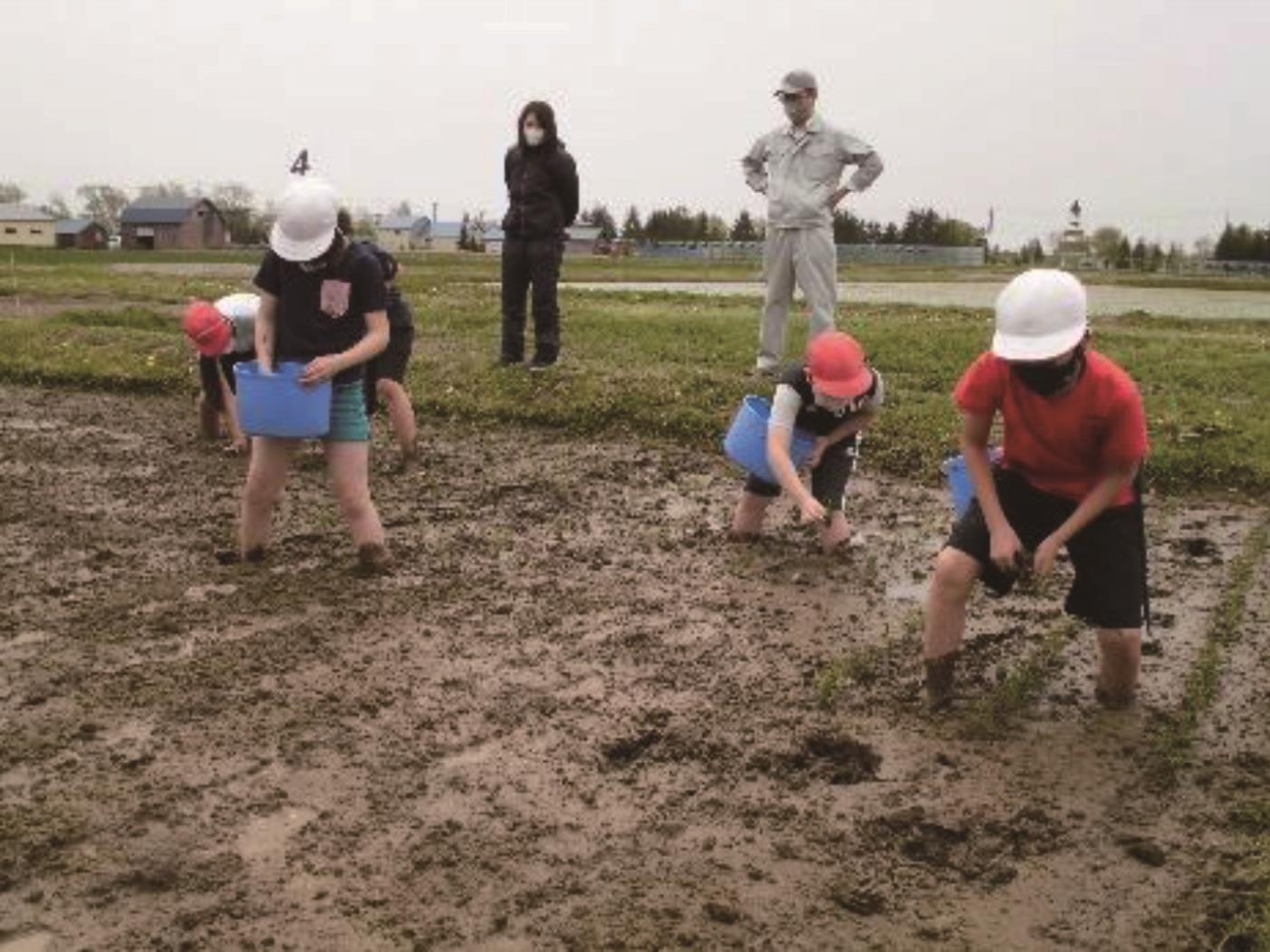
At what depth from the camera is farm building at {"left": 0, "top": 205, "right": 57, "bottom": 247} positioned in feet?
330

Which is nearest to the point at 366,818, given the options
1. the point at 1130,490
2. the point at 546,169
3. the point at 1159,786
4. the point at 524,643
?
the point at 524,643

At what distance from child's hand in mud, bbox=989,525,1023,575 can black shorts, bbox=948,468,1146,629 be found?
0.10 meters

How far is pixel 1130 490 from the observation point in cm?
447

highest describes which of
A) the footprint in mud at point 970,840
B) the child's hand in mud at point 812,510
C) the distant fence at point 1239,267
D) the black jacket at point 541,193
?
the distant fence at point 1239,267

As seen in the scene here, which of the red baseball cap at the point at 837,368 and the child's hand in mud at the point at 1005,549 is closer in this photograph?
the child's hand in mud at the point at 1005,549

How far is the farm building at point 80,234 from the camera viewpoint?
101 meters

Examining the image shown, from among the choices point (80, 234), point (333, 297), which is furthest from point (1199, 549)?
point (80, 234)

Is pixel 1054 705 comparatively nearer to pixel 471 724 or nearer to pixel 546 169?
pixel 471 724

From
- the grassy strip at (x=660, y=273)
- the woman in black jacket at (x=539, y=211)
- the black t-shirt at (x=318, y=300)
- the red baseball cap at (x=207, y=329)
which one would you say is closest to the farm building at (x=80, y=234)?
the grassy strip at (x=660, y=273)

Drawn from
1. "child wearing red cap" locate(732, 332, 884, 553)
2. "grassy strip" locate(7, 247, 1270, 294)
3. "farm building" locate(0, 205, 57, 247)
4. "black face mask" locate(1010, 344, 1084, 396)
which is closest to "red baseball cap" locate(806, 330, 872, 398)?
"child wearing red cap" locate(732, 332, 884, 553)

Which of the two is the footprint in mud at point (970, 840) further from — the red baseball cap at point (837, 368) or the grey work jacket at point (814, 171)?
the grey work jacket at point (814, 171)

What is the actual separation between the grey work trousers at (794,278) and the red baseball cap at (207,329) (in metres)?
4.03

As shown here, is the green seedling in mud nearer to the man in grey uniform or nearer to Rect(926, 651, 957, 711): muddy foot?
Rect(926, 651, 957, 711): muddy foot

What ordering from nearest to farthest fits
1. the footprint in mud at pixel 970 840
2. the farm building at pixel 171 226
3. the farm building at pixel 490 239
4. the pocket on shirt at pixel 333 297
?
the footprint in mud at pixel 970 840 → the pocket on shirt at pixel 333 297 → the farm building at pixel 171 226 → the farm building at pixel 490 239
